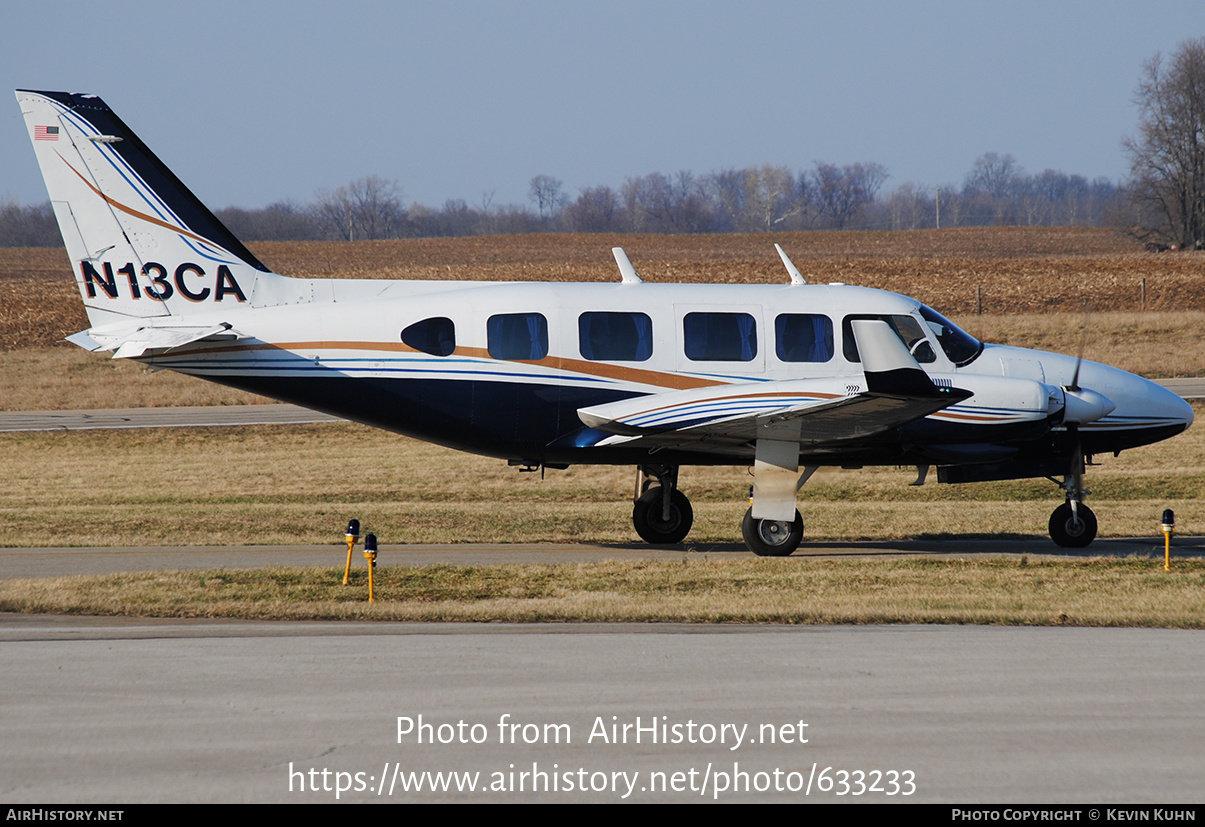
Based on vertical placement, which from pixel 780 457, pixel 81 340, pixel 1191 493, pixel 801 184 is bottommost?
pixel 1191 493

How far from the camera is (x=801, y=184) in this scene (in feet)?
606

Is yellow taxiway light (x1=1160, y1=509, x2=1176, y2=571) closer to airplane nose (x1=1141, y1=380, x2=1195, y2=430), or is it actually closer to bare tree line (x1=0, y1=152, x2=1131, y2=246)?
airplane nose (x1=1141, y1=380, x2=1195, y2=430)

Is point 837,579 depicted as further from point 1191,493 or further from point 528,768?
point 1191,493

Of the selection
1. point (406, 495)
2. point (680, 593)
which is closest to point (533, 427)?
point (680, 593)

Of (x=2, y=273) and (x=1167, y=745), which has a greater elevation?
(x=2, y=273)

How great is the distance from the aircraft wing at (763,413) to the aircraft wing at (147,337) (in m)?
4.78

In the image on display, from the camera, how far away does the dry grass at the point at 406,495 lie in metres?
17.8

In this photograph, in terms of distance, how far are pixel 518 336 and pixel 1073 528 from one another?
7917 millimetres

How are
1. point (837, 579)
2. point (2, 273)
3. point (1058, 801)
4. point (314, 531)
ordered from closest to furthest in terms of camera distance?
point (1058, 801)
point (837, 579)
point (314, 531)
point (2, 273)

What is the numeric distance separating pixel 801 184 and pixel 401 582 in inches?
7066

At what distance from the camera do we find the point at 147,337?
569 inches

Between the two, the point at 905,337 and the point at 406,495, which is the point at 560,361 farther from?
the point at 406,495

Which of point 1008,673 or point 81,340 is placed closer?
point 1008,673

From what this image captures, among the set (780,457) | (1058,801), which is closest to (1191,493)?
(780,457)
